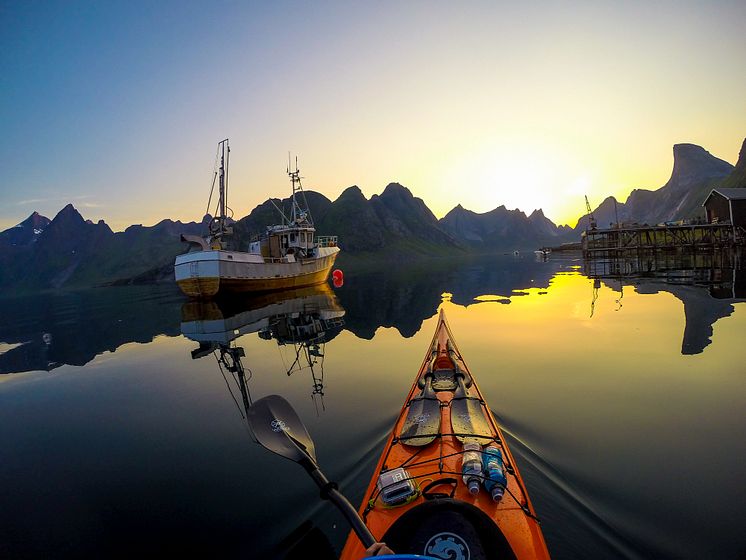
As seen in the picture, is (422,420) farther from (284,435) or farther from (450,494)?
(284,435)

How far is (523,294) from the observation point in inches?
1363

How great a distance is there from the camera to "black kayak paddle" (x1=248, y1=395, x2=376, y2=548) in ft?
15.8

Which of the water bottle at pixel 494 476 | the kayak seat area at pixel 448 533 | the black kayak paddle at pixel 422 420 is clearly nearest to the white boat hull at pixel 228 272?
the black kayak paddle at pixel 422 420

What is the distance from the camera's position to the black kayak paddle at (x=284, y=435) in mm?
4801

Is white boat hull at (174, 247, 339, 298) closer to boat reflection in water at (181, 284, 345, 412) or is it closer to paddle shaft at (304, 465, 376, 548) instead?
boat reflection in water at (181, 284, 345, 412)

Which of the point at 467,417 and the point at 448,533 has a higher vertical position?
the point at 448,533

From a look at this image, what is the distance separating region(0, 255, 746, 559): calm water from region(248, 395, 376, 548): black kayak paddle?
1.96 metres

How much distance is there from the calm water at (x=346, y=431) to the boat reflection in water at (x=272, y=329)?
0.26 m

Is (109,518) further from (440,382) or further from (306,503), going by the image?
(440,382)

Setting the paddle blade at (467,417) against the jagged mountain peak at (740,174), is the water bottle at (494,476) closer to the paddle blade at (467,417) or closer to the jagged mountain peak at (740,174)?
the paddle blade at (467,417)

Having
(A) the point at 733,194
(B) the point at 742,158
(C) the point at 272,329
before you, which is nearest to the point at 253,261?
(C) the point at 272,329

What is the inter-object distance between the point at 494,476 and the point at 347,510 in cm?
242

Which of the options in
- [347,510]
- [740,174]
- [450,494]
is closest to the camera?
[347,510]

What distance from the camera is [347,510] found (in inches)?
164
